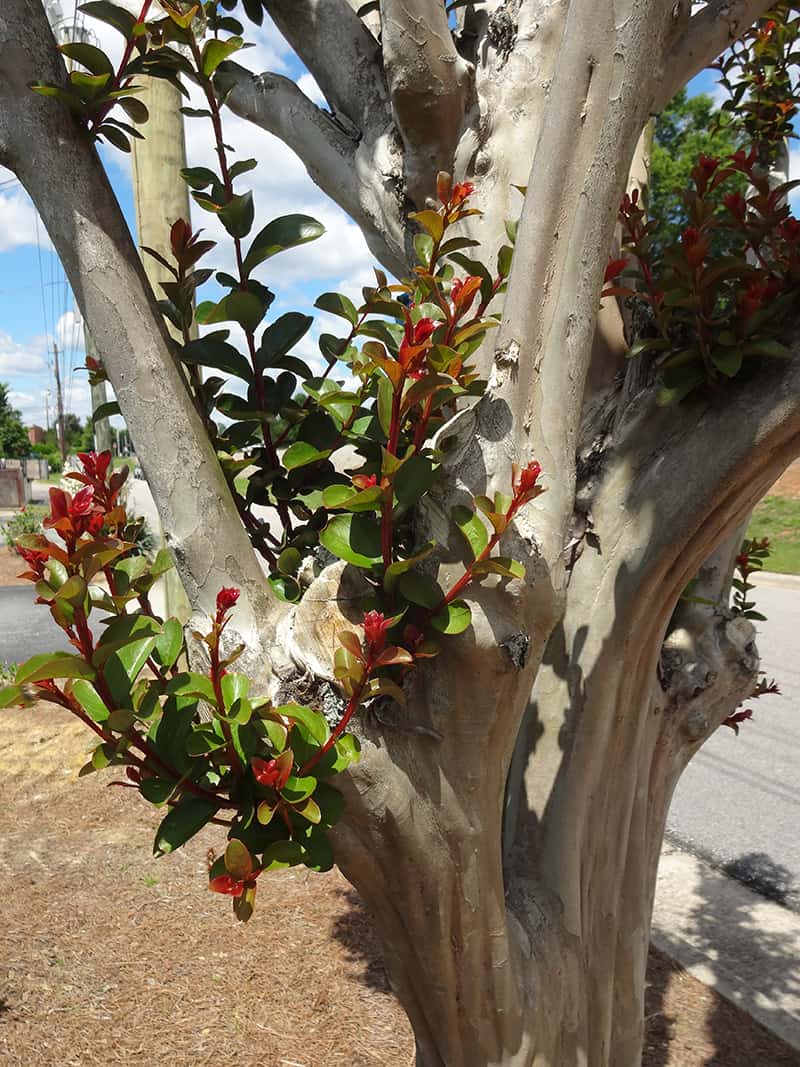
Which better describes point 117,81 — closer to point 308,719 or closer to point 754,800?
point 308,719

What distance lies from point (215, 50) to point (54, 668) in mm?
870

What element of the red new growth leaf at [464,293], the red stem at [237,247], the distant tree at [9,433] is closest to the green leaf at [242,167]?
the red stem at [237,247]

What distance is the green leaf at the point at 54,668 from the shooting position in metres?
0.87

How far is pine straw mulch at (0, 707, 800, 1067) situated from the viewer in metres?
2.78

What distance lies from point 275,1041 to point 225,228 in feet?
8.47

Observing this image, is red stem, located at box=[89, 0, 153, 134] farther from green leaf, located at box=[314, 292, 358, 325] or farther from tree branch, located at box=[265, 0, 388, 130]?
tree branch, located at box=[265, 0, 388, 130]

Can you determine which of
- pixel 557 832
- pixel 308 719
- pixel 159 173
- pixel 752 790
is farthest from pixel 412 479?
pixel 752 790

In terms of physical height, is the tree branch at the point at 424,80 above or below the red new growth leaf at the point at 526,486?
above

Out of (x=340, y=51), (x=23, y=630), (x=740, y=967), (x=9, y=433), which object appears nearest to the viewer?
(x=340, y=51)

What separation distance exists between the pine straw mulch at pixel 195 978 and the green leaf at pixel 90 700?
7.33 feet

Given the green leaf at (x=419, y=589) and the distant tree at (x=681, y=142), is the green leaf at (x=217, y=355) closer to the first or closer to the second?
the green leaf at (x=419, y=589)

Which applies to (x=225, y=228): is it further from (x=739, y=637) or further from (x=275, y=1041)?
(x=275, y=1041)

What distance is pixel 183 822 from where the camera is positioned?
1.04 meters

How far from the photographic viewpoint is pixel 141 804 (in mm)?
4664
